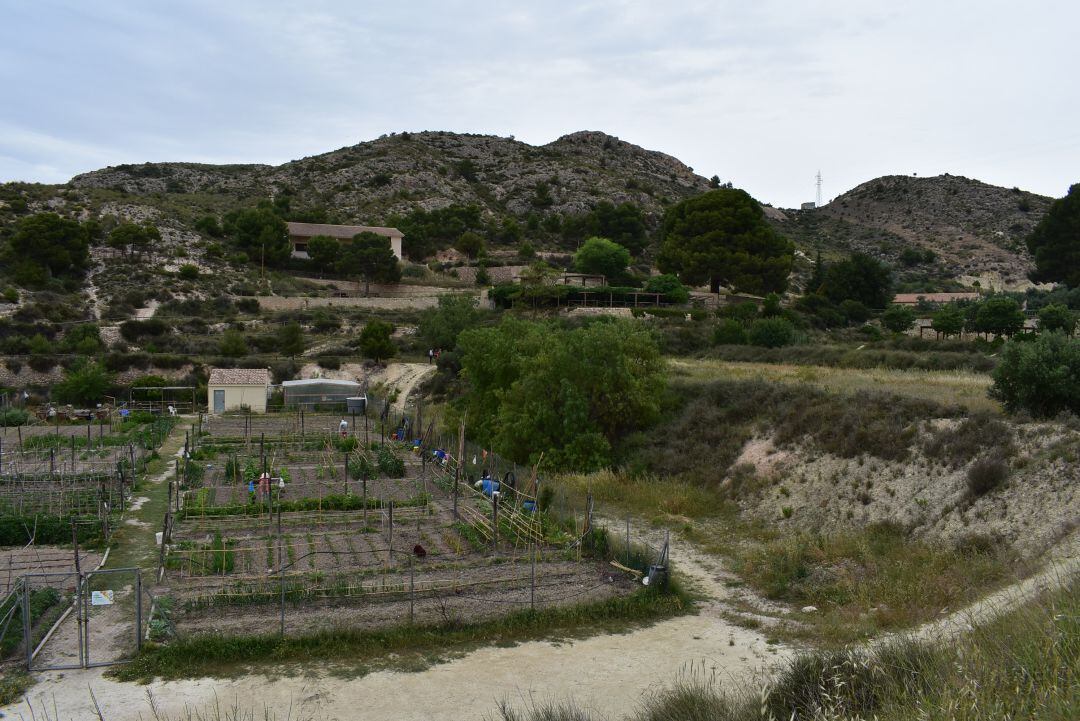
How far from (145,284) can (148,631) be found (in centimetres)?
5453

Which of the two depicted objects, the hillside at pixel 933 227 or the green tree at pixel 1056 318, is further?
the hillside at pixel 933 227

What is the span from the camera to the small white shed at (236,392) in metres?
42.0

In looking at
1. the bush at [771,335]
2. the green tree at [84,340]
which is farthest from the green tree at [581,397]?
the green tree at [84,340]

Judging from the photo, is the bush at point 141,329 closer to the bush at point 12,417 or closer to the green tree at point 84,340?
the green tree at point 84,340

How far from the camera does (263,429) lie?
35500mm

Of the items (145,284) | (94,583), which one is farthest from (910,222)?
(94,583)

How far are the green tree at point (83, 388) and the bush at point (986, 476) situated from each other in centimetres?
3954

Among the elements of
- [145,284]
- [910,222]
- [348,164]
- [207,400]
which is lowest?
→ [207,400]

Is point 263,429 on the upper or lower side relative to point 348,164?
lower

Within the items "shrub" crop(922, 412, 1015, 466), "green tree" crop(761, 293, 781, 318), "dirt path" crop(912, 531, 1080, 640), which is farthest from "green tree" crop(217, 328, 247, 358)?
"dirt path" crop(912, 531, 1080, 640)

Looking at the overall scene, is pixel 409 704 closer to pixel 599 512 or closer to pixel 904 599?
pixel 904 599

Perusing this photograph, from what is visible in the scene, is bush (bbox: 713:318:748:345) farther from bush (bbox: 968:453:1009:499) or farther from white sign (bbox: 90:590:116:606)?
white sign (bbox: 90:590:116:606)

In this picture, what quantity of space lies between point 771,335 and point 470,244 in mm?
42785

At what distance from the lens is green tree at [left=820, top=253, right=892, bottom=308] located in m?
59.0
